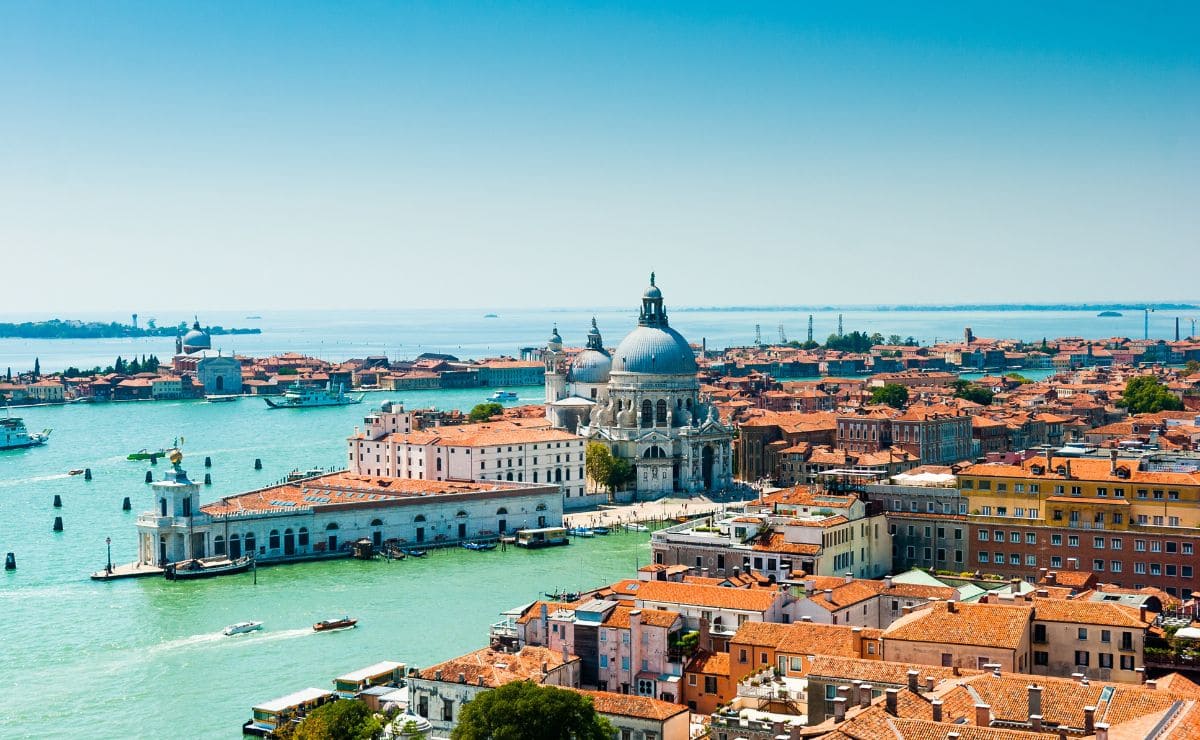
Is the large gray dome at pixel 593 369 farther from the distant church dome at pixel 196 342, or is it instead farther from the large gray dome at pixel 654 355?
the distant church dome at pixel 196 342

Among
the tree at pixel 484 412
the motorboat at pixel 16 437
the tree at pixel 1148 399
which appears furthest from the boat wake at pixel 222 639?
the motorboat at pixel 16 437

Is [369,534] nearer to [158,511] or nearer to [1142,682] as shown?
[158,511]

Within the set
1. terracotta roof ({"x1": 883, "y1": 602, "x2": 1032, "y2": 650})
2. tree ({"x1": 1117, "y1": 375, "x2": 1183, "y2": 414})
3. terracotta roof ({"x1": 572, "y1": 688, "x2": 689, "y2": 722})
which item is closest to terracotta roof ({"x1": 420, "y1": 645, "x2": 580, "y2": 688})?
terracotta roof ({"x1": 572, "y1": 688, "x2": 689, "y2": 722})

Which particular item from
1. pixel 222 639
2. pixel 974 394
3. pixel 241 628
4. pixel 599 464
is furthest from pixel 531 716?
pixel 974 394

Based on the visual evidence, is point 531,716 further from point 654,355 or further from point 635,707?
point 654,355

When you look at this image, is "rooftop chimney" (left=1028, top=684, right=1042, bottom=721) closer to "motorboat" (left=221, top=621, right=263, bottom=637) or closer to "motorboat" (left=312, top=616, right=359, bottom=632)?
"motorboat" (left=312, top=616, right=359, bottom=632)

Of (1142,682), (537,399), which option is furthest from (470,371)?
(1142,682)

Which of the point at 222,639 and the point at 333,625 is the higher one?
the point at 333,625
